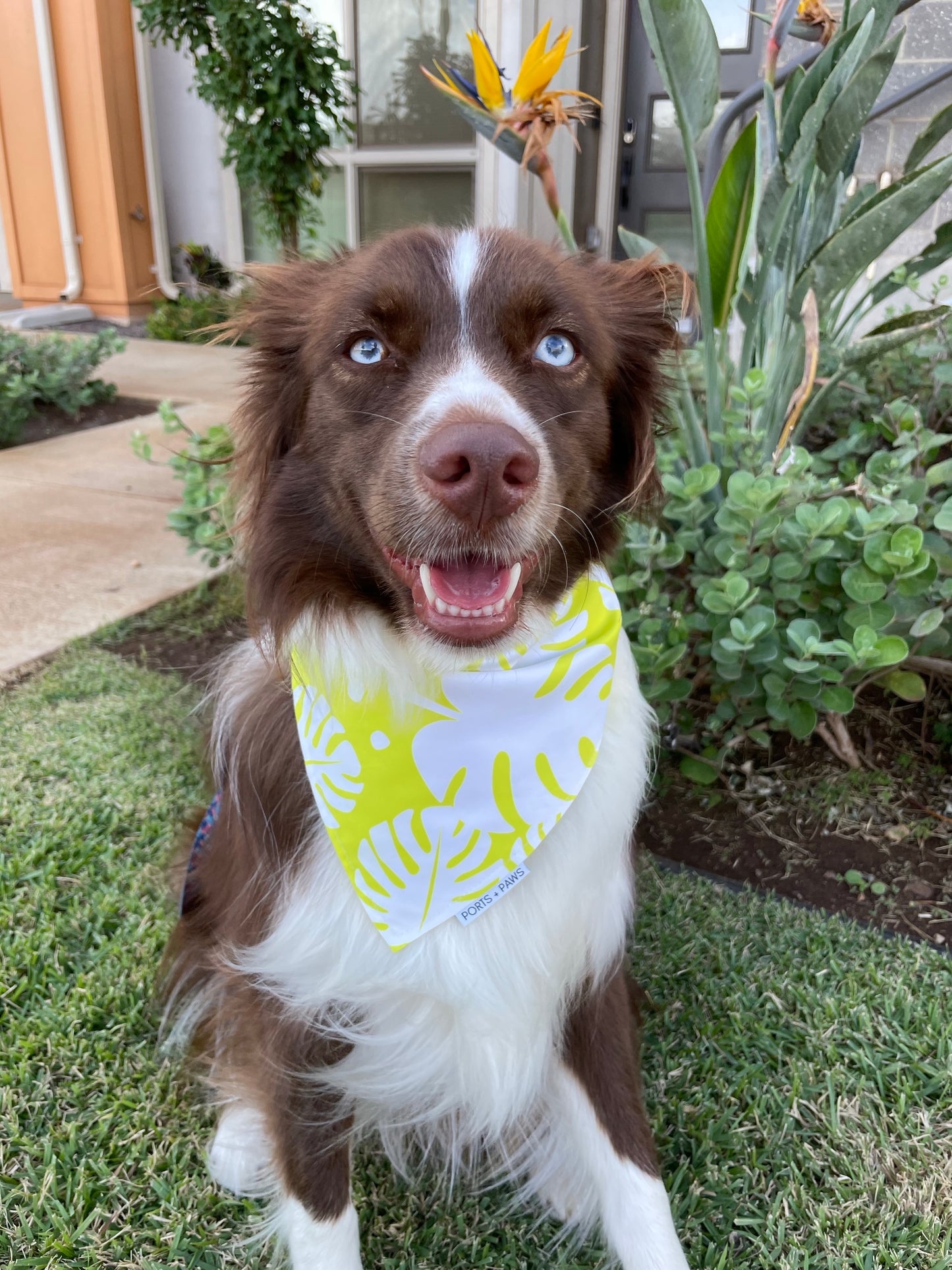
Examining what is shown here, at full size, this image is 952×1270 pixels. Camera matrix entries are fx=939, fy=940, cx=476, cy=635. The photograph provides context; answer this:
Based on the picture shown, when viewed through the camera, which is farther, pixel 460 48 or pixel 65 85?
pixel 65 85

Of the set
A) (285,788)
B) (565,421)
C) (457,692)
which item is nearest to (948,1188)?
(457,692)

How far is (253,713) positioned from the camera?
1.97 metres

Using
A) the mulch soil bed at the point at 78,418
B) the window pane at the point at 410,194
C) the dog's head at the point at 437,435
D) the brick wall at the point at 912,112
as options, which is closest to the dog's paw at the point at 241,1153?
the dog's head at the point at 437,435

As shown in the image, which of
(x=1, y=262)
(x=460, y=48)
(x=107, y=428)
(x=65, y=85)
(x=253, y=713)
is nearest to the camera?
(x=253, y=713)

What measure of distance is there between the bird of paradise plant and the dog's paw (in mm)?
2051

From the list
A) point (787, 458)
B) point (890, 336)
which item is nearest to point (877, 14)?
point (890, 336)

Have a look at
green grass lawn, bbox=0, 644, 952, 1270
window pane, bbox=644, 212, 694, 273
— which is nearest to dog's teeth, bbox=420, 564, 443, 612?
green grass lawn, bbox=0, 644, 952, 1270

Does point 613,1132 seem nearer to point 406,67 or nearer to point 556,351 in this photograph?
point 556,351

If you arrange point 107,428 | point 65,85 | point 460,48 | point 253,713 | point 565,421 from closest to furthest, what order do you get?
point 565,421, point 253,713, point 107,428, point 460,48, point 65,85

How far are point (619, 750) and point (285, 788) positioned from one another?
0.66m

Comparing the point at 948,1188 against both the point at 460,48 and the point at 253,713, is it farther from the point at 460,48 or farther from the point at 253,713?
the point at 460,48

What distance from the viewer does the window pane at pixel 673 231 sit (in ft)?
26.3

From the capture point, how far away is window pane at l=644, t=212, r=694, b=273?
801 centimetres

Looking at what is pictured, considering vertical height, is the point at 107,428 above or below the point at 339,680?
below
